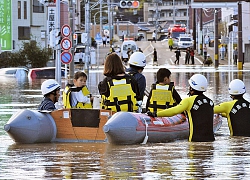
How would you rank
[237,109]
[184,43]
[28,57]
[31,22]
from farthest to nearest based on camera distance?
[184,43], [31,22], [28,57], [237,109]

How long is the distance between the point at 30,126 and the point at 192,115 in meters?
2.73

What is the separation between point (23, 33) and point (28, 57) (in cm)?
1628

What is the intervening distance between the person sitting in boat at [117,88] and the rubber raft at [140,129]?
35 centimetres

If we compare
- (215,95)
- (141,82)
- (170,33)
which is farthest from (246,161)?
(170,33)

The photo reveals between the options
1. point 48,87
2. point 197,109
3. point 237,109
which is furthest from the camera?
point 237,109

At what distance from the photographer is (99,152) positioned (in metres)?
11.7

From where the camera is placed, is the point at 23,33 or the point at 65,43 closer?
the point at 65,43

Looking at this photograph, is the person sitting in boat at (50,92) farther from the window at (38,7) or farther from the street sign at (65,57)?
the window at (38,7)

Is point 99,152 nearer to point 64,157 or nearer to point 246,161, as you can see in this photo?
point 64,157

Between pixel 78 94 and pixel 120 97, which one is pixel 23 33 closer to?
pixel 78 94

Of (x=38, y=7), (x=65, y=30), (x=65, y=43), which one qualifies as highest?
(x=38, y=7)

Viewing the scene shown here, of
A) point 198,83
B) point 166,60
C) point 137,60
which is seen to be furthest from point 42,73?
point 198,83

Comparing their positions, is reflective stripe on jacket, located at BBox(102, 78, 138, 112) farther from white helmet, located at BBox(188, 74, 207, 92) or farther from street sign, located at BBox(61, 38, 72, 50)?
street sign, located at BBox(61, 38, 72, 50)

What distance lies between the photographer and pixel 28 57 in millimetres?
60625
